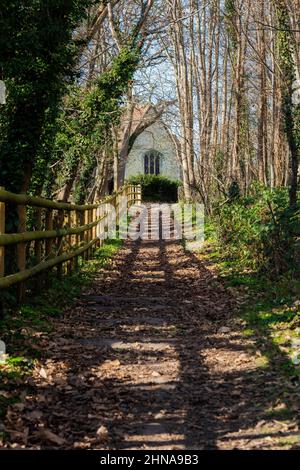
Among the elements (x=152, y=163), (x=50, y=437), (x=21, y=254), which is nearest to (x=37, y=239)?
(x=21, y=254)

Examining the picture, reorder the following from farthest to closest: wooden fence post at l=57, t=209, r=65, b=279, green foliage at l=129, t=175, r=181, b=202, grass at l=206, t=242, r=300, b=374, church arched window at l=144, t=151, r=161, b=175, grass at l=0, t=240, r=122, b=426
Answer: church arched window at l=144, t=151, r=161, b=175 < green foliage at l=129, t=175, r=181, b=202 < wooden fence post at l=57, t=209, r=65, b=279 < grass at l=206, t=242, r=300, b=374 < grass at l=0, t=240, r=122, b=426

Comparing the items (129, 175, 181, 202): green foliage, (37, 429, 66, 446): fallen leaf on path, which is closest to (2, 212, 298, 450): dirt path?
(37, 429, 66, 446): fallen leaf on path

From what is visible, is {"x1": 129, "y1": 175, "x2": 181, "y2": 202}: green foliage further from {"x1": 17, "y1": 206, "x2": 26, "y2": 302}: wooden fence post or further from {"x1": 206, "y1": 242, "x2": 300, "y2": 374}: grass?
{"x1": 17, "y1": 206, "x2": 26, "y2": 302}: wooden fence post

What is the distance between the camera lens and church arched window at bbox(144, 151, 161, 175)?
7056 centimetres

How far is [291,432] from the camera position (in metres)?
4.76

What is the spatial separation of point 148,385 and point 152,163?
215ft

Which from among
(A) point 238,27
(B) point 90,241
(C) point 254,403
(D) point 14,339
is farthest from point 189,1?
(C) point 254,403

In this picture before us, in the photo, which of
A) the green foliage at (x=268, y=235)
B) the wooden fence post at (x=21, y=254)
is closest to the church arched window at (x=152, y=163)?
the green foliage at (x=268, y=235)

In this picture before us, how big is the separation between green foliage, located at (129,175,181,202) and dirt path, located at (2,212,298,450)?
52.1m

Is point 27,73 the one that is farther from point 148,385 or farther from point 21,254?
point 148,385

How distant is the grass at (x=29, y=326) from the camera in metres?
5.89

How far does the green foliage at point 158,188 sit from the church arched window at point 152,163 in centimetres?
757

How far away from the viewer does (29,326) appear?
8031 mm

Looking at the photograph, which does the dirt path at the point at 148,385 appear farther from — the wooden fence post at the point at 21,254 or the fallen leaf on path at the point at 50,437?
the wooden fence post at the point at 21,254
